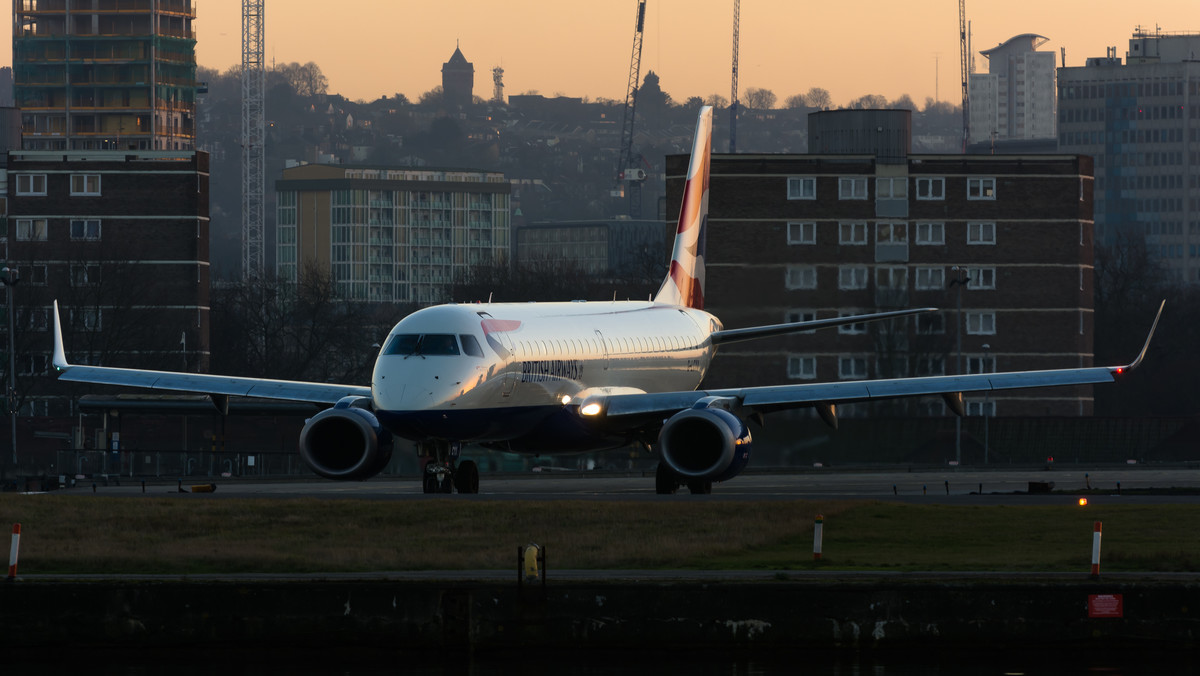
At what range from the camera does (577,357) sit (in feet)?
168

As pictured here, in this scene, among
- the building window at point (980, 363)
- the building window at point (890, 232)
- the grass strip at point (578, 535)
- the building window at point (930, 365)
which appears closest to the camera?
the grass strip at point (578, 535)

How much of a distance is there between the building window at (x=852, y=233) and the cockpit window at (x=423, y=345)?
94.2 m

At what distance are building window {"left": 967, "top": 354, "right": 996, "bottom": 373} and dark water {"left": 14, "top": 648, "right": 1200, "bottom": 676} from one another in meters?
114

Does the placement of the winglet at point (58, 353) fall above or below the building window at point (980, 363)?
above

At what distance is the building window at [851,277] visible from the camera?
138 m

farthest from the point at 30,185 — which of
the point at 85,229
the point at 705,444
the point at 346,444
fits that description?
the point at 705,444

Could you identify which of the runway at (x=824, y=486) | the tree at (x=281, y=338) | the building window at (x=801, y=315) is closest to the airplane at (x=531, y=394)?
the runway at (x=824, y=486)

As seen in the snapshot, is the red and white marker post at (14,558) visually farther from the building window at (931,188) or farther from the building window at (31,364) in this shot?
the building window at (931,188)

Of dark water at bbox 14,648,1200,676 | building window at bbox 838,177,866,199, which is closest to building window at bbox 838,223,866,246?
building window at bbox 838,177,866,199

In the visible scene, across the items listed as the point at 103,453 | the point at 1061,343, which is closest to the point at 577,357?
the point at 103,453

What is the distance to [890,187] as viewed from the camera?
138250mm

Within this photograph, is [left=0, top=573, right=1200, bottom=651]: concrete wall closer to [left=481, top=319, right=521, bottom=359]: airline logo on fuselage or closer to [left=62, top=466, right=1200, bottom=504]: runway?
[left=62, top=466, right=1200, bottom=504]: runway

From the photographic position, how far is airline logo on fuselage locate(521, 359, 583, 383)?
4812 cm

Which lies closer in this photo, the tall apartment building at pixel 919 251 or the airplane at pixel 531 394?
the airplane at pixel 531 394
